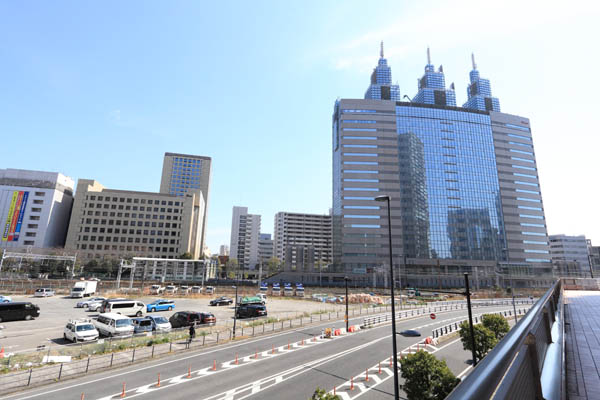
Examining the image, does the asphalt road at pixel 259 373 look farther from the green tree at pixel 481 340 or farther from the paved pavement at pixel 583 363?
the paved pavement at pixel 583 363

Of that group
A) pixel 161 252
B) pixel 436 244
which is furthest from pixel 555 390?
pixel 161 252

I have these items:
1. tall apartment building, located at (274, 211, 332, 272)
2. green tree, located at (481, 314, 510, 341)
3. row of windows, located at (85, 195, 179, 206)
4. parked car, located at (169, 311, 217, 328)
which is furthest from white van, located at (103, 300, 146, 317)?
tall apartment building, located at (274, 211, 332, 272)

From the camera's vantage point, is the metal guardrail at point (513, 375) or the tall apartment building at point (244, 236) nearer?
the metal guardrail at point (513, 375)

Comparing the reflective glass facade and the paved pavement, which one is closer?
the paved pavement

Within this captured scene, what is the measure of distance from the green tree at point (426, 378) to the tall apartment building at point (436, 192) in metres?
96.3

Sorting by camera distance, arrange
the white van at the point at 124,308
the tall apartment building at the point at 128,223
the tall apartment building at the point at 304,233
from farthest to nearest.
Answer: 1. the tall apartment building at the point at 304,233
2. the tall apartment building at the point at 128,223
3. the white van at the point at 124,308

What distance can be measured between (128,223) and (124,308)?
308ft

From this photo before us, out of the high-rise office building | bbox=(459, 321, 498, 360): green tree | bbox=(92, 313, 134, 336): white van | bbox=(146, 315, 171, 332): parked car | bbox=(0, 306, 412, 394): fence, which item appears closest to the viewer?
bbox=(0, 306, 412, 394): fence

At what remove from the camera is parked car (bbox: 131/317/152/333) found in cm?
2898

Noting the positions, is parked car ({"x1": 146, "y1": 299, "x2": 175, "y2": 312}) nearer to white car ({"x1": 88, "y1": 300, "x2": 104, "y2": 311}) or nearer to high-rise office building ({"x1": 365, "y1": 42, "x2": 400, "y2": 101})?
white car ({"x1": 88, "y1": 300, "x2": 104, "y2": 311})

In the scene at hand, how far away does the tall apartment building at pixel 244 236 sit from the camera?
188000mm

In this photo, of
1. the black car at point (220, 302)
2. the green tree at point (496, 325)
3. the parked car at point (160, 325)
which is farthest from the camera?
the black car at point (220, 302)

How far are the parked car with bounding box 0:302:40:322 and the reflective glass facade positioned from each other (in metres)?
108

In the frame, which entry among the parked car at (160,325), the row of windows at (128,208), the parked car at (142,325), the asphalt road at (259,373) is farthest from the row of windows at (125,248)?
the asphalt road at (259,373)
